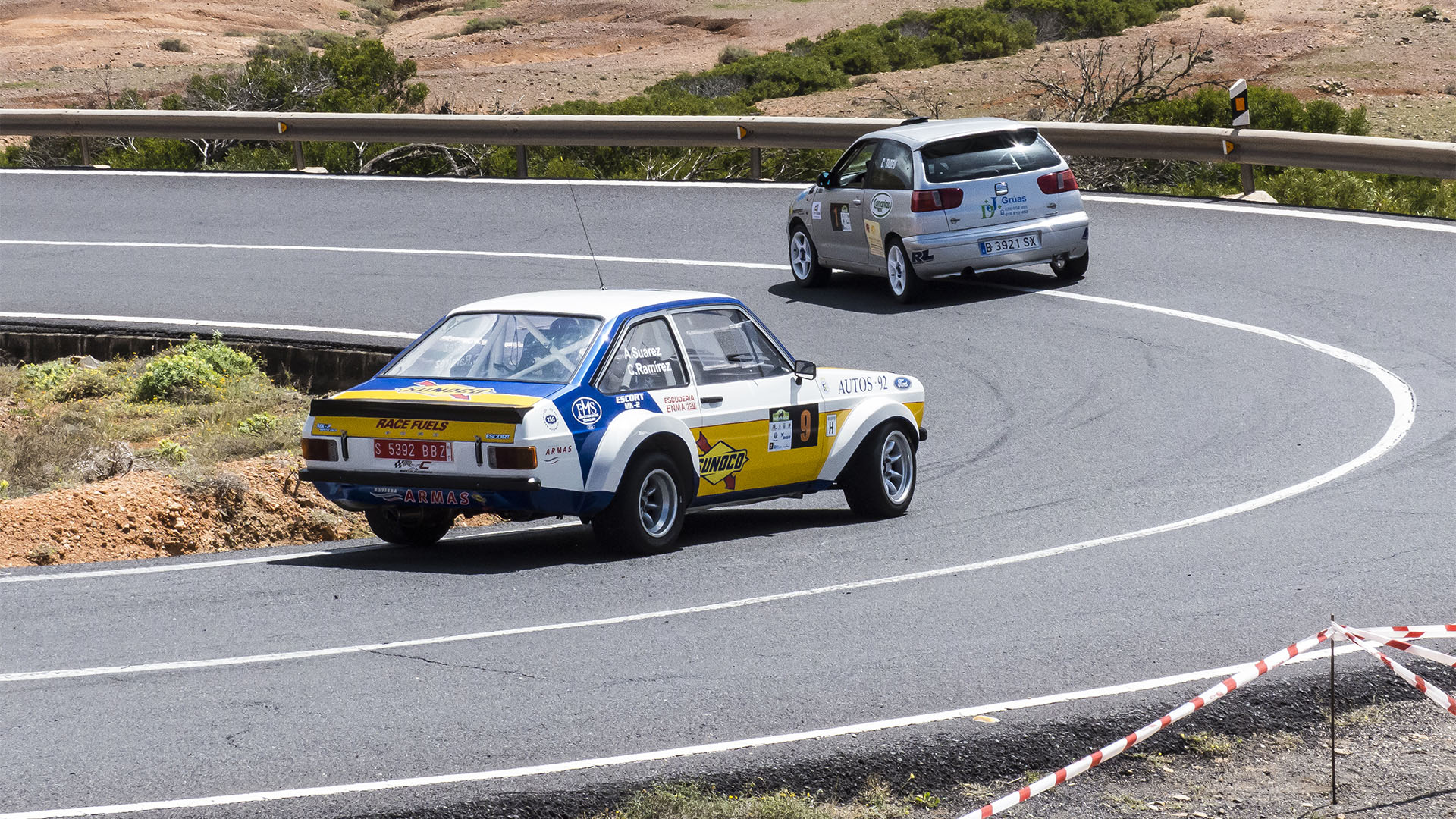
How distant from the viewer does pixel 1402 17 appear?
59.8m

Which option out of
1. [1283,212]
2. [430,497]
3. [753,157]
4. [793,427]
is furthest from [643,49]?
[430,497]

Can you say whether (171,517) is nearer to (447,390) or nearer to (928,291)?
(447,390)

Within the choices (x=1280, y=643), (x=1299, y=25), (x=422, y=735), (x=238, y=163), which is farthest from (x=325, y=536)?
(x=1299, y=25)

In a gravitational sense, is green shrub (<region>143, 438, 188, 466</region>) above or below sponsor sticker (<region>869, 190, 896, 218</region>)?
below

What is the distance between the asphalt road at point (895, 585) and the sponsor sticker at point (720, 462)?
45 centimetres

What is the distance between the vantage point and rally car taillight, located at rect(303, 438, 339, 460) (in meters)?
9.36

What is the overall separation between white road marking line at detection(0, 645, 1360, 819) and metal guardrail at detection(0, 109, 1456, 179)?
1346cm

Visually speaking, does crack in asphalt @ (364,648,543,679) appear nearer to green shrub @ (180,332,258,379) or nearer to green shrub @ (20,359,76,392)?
green shrub @ (180,332,258,379)

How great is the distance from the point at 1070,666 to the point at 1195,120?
20256 mm

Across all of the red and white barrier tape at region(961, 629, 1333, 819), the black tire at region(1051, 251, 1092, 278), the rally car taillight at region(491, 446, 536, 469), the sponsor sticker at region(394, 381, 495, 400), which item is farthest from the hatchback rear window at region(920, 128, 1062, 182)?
the red and white barrier tape at region(961, 629, 1333, 819)

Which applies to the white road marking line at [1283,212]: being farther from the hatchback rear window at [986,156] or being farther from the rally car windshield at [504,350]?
the rally car windshield at [504,350]

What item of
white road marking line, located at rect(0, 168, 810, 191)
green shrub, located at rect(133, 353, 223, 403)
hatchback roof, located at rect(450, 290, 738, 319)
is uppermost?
white road marking line, located at rect(0, 168, 810, 191)

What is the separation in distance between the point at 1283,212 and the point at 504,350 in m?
12.7

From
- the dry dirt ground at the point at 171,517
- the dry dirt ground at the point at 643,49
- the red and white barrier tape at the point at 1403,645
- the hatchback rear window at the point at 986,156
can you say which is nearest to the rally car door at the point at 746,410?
the dry dirt ground at the point at 171,517
